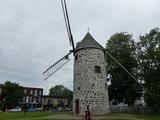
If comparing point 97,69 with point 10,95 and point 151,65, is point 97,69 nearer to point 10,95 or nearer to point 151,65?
point 151,65

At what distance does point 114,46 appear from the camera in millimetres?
38531

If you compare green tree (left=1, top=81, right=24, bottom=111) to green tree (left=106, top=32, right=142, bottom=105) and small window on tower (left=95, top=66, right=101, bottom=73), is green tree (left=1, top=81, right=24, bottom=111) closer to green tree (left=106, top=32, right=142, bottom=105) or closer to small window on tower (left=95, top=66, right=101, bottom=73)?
green tree (left=106, top=32, right=142, bottom=105)

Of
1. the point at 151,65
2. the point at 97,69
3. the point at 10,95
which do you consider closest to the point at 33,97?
the point at 10,95

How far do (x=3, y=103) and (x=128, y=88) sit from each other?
3568cm

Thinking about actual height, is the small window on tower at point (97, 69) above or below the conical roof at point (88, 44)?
below

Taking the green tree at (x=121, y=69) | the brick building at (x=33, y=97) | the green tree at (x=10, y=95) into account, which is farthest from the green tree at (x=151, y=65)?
the brick building at (x=33, y=97)

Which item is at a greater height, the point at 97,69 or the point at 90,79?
the point at 97,69

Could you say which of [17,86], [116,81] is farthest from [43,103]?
[116,81]

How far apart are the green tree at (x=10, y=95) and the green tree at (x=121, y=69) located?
2889cm

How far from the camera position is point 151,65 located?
3344 cm

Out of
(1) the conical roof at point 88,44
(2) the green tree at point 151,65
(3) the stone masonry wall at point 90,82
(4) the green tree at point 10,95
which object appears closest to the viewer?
(3) the stone masonry wall at point 90,82

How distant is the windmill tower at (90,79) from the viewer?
24.3 metres

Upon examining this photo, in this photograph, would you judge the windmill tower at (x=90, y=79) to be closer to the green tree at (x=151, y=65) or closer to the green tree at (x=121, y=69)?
the green tree at (x=151, y=65)

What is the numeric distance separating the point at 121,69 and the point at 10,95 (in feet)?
110
